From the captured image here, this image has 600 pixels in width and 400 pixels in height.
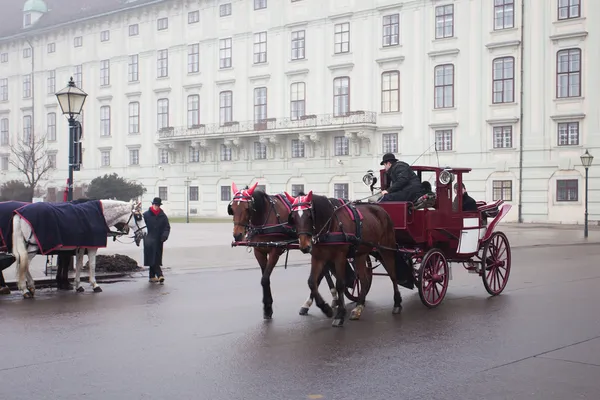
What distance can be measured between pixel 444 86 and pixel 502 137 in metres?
4.99

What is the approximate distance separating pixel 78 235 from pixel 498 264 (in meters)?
7.21

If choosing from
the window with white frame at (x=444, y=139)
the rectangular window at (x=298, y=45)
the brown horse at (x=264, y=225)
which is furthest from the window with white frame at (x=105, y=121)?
the brown horse at (x=264, y=225)

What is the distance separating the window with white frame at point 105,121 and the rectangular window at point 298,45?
19.7 m

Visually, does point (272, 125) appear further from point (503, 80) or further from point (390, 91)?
point (503, 80)

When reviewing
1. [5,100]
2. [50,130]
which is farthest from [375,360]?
[5,100]

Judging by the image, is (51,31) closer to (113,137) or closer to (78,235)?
(113,137)

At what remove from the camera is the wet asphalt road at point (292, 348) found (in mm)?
6133

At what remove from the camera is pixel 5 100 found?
2753 inches

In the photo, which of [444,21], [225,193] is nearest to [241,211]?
[444,21]

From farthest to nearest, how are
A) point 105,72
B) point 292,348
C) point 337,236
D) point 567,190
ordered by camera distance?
point 105,72 → point 567,190 → point 337,236 → point 292,348

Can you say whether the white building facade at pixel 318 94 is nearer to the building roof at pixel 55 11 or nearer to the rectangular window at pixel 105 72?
the rectangular window at pixel 105 72

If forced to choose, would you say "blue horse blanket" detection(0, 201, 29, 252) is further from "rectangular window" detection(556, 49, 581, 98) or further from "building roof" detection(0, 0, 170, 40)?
"building roof" detection(0, 0, 170, 40)

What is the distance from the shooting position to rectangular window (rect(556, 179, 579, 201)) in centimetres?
4072

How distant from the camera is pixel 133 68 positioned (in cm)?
6050
